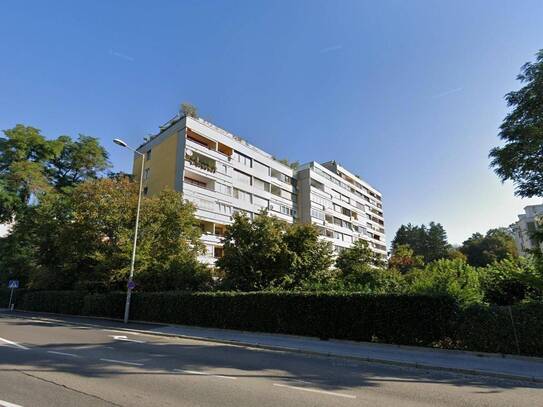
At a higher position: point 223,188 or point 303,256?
point 223,188

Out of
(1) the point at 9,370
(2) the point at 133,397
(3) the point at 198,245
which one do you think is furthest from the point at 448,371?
(3) the point at 198,245

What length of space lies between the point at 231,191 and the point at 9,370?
105 ft

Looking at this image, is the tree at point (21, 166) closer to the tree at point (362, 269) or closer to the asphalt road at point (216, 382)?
the asphalt road at point (216, 382)

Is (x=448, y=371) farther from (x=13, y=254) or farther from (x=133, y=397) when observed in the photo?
(x=13, y=254)

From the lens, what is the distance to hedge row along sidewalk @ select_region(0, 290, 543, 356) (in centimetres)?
1109

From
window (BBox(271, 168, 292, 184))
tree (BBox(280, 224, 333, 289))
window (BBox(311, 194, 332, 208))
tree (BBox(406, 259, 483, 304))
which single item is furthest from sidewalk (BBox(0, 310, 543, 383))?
window (BBox(311, 194, 332, 208))

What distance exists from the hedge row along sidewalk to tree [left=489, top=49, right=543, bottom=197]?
4324 mm

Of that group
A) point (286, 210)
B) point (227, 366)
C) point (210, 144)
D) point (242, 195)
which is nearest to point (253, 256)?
point (227, 366)

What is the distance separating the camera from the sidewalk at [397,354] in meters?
9.28

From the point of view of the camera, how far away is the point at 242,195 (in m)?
40.8

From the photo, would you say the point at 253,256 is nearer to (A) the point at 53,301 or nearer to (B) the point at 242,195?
(A) the point at 53,301

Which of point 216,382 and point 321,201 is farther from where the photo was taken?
point 321,201

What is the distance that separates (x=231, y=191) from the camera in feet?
128

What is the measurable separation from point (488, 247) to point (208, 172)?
7096 cm
